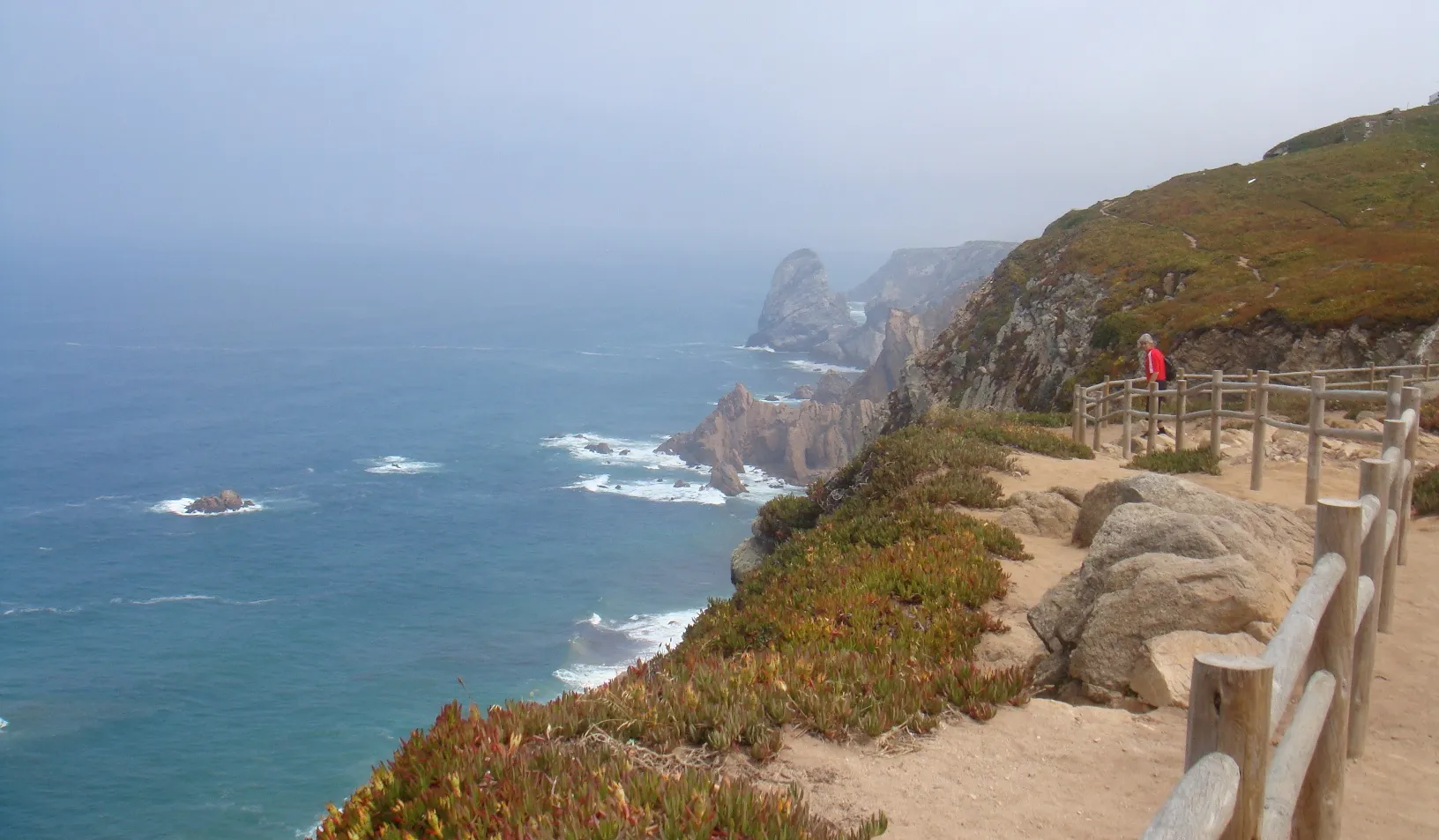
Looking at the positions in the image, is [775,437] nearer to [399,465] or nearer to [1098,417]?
[399,465]

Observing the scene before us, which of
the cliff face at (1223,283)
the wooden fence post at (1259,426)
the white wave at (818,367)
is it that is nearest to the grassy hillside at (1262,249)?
the cliff face at (1223,283)

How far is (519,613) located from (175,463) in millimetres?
52666

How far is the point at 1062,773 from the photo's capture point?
5.50 metres

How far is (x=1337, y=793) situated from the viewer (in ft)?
14.3

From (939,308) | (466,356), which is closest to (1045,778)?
(939,308)

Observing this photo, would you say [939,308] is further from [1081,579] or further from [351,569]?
[1081,579]

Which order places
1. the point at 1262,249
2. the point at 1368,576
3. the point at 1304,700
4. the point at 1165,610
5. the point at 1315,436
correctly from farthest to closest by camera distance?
the point at 1262,249
the point at 1315,436
the point at 1165,610
the point at 1368,576
the point at 1304,700

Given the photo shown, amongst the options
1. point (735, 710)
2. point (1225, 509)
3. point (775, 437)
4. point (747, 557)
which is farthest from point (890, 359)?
point (735, 710)

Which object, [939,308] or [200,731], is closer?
[200,731]

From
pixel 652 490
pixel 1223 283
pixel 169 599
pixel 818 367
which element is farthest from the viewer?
pixel 818 367

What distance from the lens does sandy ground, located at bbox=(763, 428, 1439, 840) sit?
4.96 m

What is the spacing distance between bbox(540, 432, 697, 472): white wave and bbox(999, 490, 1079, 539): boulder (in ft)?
300

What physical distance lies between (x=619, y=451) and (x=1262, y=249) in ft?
243

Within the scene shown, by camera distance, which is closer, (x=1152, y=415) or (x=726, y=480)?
(x=1152, y=415)
